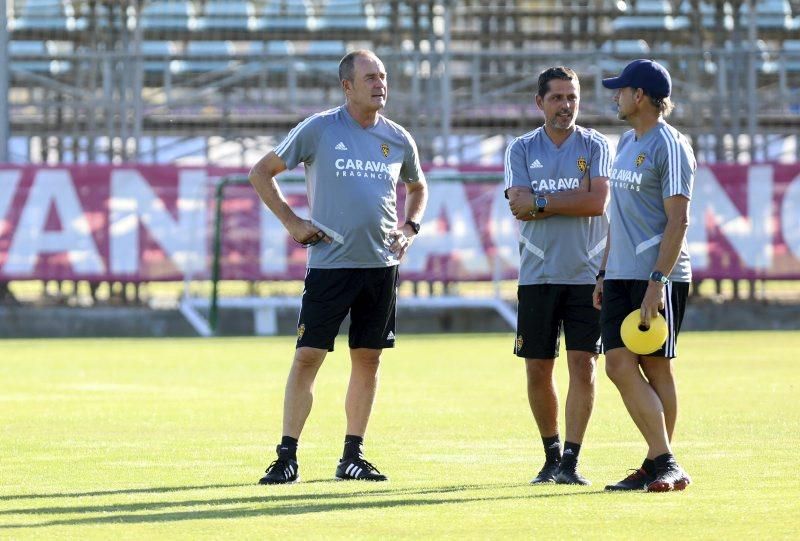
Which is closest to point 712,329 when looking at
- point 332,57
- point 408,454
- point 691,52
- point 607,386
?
point 691,52

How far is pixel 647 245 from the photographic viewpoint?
8.04 metres

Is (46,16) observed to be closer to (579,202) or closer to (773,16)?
(773,16)

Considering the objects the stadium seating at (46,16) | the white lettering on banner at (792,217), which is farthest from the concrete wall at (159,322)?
the stadium seating at (46,16)

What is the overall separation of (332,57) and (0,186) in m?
4.99

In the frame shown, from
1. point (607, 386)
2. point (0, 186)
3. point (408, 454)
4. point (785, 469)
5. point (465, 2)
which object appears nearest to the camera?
point (785, 469)

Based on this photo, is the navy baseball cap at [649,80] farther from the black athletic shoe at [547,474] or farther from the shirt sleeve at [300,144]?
the black athletic shoe at [547,474]

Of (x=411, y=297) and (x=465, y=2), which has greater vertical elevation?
(x=465, y=2)

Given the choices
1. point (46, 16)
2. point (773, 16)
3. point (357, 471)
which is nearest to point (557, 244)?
point (357, 471)

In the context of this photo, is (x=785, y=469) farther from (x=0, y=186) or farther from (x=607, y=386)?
(x=0, y=186)

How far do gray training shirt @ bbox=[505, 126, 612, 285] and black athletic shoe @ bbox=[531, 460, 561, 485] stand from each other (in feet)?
2.85

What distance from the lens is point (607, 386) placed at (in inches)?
555

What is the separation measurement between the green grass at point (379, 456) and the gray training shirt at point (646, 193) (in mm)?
1021

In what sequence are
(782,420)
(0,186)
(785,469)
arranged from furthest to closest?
(0,186)
(782,420)
(785,469)

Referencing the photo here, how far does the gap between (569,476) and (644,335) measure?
810mm
